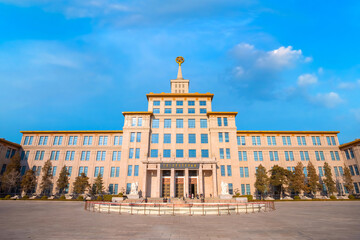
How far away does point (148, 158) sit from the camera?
125ft

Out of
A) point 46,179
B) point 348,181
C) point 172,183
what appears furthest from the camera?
point 348,181

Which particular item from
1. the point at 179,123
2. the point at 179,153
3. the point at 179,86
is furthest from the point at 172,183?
the point at 179,86

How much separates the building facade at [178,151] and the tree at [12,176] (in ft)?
12.5

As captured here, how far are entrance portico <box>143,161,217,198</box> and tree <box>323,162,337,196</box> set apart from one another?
Result: 24.1 m

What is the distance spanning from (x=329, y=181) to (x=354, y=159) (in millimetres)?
9436

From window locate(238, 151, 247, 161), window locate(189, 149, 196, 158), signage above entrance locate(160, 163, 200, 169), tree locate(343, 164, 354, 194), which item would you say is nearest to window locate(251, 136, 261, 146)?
window locate(238, 151, 247, 161)

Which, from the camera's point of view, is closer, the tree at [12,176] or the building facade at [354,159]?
the tree at [12,176]

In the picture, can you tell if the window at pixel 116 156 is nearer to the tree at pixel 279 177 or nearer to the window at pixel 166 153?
the window at pixel 166 153

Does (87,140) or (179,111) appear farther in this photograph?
(87,140)

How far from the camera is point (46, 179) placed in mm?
38531

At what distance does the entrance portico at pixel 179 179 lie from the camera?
36681 mm

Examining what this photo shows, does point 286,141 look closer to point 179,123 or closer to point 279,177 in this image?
point 279,177

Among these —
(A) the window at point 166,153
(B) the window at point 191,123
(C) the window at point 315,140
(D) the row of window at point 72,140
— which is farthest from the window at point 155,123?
(C) the window at point 315,140

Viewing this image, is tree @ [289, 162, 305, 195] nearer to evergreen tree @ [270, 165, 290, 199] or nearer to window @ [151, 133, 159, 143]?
evergreen tree @ [270, 165, 290, 199]
